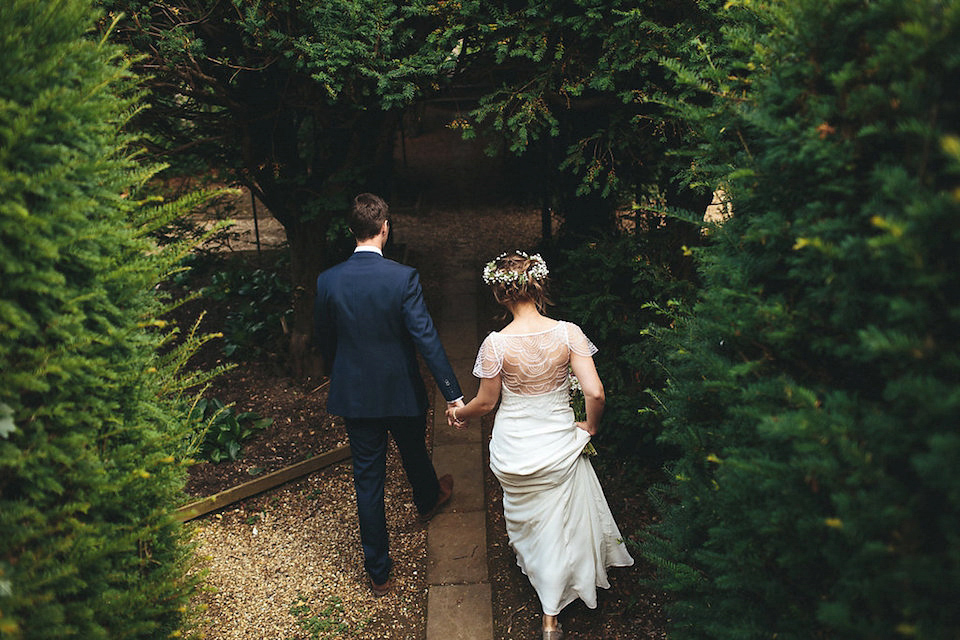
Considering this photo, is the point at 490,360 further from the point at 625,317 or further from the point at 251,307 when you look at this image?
the point at 251,307

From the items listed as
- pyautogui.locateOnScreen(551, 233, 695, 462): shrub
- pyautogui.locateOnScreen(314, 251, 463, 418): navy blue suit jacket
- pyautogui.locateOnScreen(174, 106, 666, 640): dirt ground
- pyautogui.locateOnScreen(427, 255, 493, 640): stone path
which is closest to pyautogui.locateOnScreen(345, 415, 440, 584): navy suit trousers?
pyautogui.locateOnScreen(314, 251, 463, 418): navy blue suit jacket

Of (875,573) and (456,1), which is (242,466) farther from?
(875,573)

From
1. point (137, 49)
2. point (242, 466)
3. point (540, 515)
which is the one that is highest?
point (137, 49)

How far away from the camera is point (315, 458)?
5.58 meters

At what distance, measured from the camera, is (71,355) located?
254 centimetres

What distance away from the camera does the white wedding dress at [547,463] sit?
3.91m

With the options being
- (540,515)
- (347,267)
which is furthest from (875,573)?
(347,267)

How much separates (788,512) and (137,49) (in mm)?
4705

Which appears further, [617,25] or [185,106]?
[185,106]

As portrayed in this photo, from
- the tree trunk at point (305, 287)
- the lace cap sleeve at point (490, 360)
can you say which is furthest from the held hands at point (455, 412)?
the tree trunk at point (305, 287)

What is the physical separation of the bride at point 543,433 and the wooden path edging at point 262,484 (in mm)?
1945

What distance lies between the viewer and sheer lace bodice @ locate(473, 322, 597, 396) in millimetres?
3887

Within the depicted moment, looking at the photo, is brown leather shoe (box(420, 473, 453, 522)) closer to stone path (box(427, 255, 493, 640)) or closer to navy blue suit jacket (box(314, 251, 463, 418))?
stone path (box(427, 255, 493, 640))

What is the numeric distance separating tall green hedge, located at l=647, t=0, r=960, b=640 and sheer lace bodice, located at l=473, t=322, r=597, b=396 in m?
1.00
